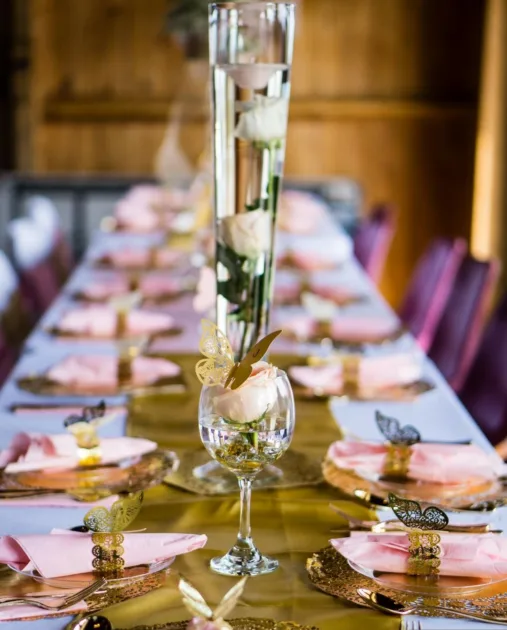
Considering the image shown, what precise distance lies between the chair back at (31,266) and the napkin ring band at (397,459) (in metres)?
Result: 2.85

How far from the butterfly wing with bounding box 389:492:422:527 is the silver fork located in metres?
0.36

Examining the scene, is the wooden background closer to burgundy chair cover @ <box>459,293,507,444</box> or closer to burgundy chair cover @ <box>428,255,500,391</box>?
burgundy chair cover @ <box>428,255,500,391</box>

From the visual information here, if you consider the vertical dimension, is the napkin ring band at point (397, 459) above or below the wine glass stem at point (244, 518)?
below

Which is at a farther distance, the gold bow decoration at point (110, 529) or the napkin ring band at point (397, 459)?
the napkin ring band at point (397, 459)

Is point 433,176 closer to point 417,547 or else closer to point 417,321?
point 417,321

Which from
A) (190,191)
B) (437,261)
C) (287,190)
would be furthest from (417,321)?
(287,190)

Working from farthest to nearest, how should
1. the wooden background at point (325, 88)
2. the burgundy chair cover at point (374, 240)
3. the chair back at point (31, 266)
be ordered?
1. the wooden background at point (325, 88)
2. the burgundy chair cover at point (374, 240)
3. the chair back at point (31, 266)

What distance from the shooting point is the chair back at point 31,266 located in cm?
457

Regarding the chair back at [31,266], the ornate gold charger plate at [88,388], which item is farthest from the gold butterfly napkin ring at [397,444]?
the chair back at [31,266]

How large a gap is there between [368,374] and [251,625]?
1.22m

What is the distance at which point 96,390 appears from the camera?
89.3 inches

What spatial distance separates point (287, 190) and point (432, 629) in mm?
5539

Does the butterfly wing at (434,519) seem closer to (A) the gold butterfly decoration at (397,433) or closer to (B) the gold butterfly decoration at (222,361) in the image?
(B) the gold butterfly decoration at (222,361)

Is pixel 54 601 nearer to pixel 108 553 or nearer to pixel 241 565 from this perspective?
pixel 108 553
